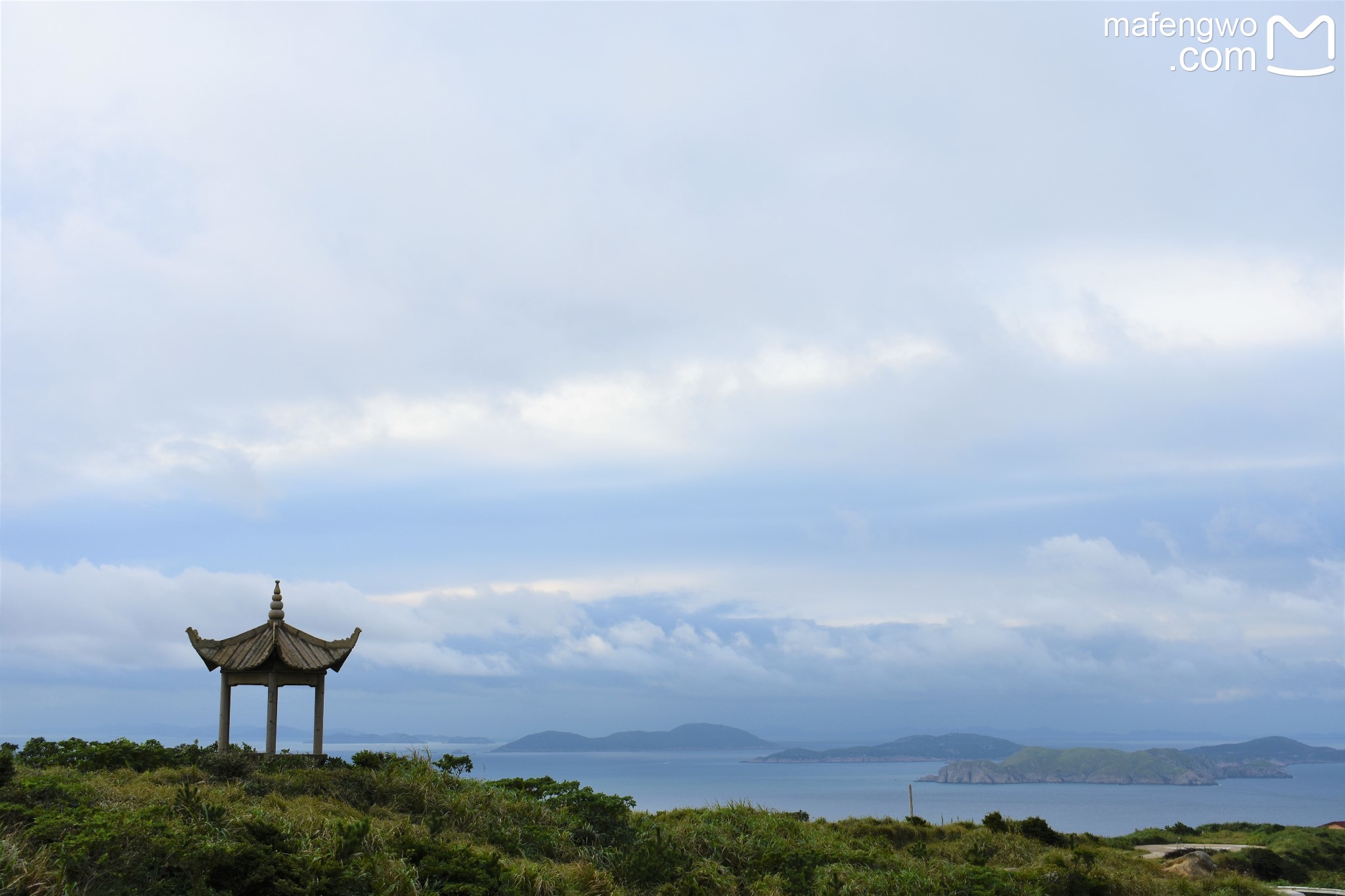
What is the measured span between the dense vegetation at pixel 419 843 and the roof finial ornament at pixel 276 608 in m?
2.50

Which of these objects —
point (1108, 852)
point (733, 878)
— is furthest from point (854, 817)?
point (733, 878)

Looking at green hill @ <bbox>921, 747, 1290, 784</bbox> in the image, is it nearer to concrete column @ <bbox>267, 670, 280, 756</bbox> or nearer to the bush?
concrete column @ <bbox>267, 670, 280, 756</bbox>

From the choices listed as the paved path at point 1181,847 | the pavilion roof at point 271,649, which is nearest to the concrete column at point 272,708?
the pavilion roof at point 271,649

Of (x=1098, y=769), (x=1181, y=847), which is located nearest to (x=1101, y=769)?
(x=1098, y=769)

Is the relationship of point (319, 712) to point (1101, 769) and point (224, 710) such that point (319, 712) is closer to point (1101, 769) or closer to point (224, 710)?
point (224, 710)

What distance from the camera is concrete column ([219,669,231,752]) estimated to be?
18.2 metres

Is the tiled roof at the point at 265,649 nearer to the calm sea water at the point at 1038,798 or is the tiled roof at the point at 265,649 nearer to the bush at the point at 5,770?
the bush at the point at 5,770

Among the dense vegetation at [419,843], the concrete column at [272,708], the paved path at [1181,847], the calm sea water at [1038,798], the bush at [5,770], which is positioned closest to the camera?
the dense vegetation at [419,843]

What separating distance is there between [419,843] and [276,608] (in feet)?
24.5

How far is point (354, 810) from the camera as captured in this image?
14.7 meters

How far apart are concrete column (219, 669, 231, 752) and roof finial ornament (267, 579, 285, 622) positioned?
3.96ft

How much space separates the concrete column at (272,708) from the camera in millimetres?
17906

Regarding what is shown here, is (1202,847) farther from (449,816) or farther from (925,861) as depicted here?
(449,816)

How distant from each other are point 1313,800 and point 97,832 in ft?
530
